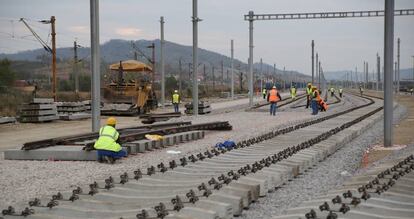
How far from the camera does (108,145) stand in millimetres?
12031

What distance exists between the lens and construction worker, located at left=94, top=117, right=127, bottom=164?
39.3ft

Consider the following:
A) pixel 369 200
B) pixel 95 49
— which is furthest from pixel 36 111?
pixel 369 200

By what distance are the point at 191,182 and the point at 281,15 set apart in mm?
37519

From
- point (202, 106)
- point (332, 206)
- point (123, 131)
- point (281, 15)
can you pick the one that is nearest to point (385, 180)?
point (332, 206)

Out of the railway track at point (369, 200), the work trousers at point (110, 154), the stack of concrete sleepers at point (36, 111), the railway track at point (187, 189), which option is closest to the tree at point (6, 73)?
the stack of concrete sleepers at point (36, 111)

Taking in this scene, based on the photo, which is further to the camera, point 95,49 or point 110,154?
point 95,49

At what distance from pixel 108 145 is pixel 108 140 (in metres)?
0.11

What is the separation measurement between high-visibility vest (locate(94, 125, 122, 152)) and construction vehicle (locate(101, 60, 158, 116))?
78.0ft

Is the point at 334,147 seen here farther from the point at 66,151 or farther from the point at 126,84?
the point at 126,84

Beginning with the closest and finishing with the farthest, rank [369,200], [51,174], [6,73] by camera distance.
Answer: [369,200] → [51,174] → [6,73]

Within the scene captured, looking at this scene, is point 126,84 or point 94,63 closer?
point 94,63

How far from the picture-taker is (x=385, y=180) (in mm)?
8570

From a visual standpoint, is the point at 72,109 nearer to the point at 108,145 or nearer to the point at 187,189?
the point at 108,145

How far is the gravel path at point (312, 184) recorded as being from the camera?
7684 millimetres
